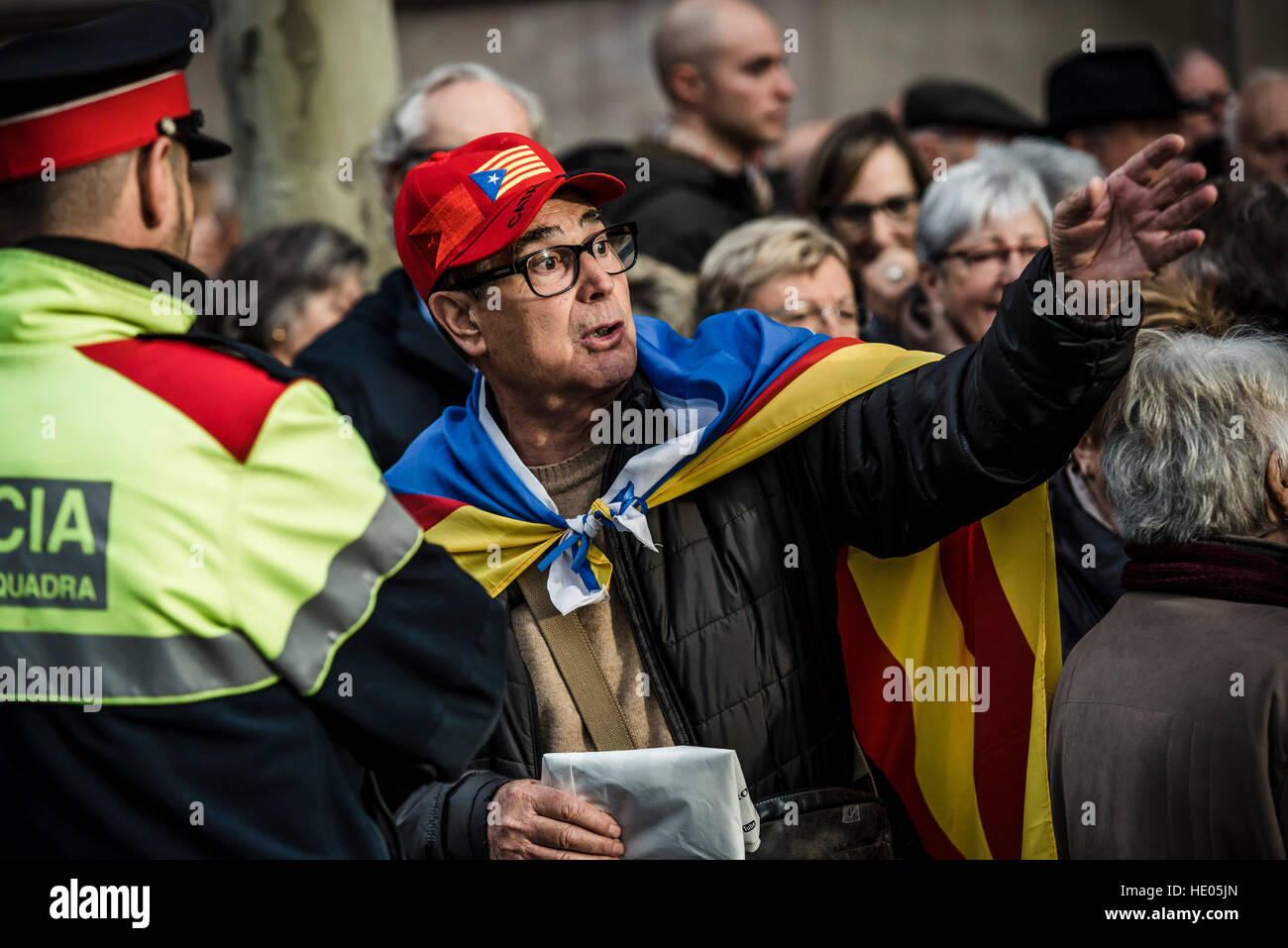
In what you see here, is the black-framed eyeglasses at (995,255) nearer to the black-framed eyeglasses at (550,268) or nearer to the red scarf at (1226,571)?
the black-framed eyeglasses at (550,268)

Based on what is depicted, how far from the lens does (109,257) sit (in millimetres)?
2127

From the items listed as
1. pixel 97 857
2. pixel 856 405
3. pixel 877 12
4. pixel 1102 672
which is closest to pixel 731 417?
pixel 856 405

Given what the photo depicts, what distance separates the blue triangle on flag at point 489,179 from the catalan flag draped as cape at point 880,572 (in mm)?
503

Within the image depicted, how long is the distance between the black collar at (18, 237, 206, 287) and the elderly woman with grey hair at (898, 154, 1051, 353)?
8.49 ft

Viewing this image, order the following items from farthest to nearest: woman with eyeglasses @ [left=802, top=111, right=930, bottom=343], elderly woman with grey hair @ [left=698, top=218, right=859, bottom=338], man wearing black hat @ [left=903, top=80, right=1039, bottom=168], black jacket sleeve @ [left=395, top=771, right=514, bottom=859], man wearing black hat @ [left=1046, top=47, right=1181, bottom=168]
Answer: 1. man wearing black hat @ [left=903, top=80, right=1039, bottom=168]
2. man wearing black hat @ [left=1046, top=47, right=1181, bottom=168]
3. woman with eyeglasses @ [left=802, top=111, right=930, bottom=343]
4. elderly woman with grey hair @ [left=698, top=218, right=859, bottom=338]
5. black jacket sleeve @ [left=395, top=771, right=514, bottom=859]

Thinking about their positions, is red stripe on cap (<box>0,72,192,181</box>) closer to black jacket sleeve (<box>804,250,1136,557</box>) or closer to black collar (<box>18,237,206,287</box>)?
black collar (<box>18,237,206,287</box>)

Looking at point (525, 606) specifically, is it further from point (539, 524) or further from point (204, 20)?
point (204, 20)

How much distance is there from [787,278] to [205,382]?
2.30m

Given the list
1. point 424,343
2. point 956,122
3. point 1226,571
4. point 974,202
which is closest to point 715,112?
point 956,122

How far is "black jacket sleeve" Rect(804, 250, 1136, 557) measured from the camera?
2373 millimetres

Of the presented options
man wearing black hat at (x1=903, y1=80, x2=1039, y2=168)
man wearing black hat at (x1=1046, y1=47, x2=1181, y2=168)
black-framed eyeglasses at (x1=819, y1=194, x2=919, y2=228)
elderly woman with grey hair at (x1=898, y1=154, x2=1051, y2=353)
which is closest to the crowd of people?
elderly woman with grey hair at (x1=898, y1=154, x2=1051, y2=353)

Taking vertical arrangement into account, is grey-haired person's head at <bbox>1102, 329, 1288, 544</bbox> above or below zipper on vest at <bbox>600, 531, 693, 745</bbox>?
above

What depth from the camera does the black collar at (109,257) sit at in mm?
2111

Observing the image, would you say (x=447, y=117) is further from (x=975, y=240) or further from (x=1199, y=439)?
(x=1199, y=439)
